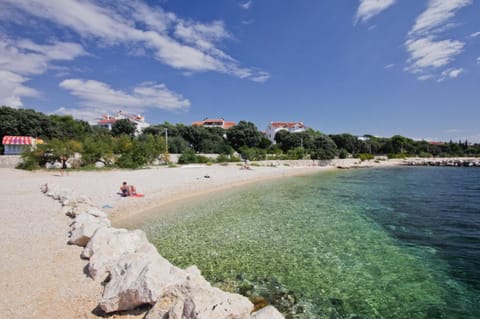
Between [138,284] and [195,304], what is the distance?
1104 millimetres

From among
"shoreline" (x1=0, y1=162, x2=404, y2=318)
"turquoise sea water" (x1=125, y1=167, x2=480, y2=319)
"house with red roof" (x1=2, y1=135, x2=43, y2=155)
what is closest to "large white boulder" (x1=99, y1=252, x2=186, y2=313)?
"shoreline" (x1=0, y1=162, x2=404, y2=318)

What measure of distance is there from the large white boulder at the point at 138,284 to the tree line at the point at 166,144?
27908 millimetres

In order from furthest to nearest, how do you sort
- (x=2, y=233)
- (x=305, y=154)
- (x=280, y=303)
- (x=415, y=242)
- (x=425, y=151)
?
(x=425, y=151), (x=305, y=154), (x=415, y=242), (x=2, y=233), (x=280, y=303)

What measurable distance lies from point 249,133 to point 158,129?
23812 mm

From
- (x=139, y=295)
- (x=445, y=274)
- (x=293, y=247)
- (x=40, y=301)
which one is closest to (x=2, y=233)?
(x=40, y=301)

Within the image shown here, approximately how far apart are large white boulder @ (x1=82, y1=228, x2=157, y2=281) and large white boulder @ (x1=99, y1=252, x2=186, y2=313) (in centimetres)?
62

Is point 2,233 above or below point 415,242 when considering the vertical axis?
above

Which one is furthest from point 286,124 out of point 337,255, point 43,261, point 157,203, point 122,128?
point 43,261

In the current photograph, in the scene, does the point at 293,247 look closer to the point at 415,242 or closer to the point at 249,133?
the point at 415,242

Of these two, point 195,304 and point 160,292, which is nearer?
point 195,304

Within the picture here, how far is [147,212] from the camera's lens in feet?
40.6

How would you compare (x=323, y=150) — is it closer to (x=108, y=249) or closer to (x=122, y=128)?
(x=122, y=128)

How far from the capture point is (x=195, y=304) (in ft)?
10.5

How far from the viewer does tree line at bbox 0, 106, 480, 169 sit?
93.7ft
